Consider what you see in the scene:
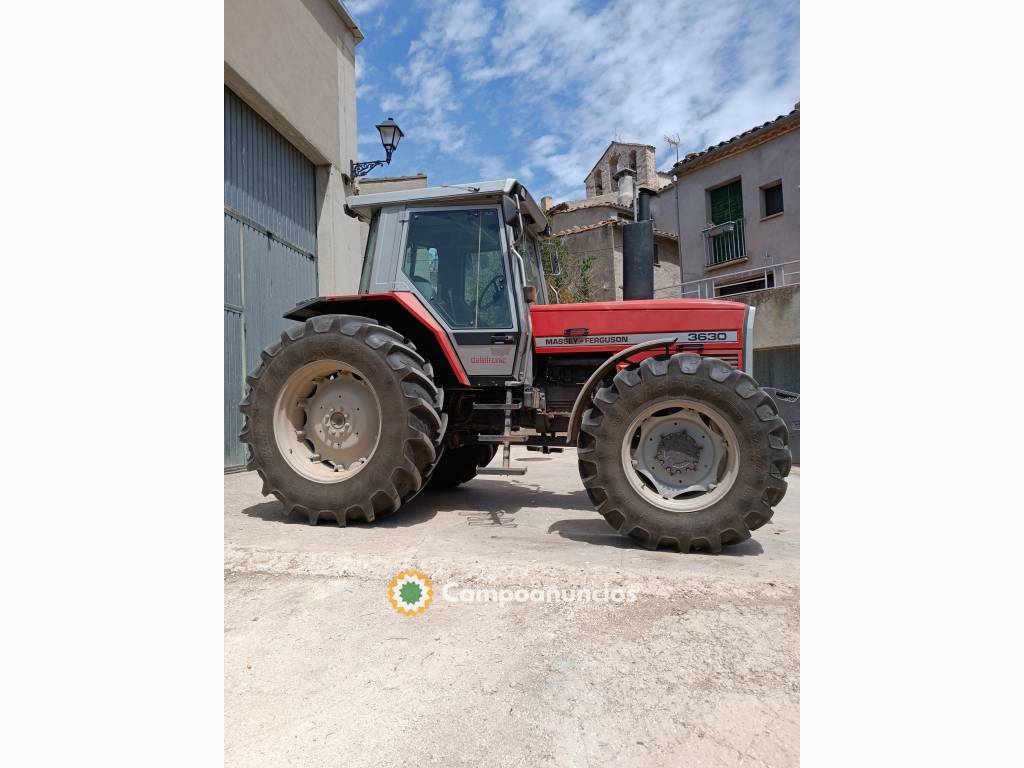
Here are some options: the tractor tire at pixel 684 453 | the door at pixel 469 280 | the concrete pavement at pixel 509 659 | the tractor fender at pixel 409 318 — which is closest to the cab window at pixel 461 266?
the door at pixel 469 280

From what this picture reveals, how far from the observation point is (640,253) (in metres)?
3.29

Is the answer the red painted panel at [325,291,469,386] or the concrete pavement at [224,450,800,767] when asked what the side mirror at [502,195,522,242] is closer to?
the red painted panel at [325,291,469,386]

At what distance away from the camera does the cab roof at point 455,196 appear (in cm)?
322

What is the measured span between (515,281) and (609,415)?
3.52ft

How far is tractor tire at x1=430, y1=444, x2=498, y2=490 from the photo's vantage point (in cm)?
415

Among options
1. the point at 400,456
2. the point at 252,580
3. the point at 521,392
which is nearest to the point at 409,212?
the point at 521,392

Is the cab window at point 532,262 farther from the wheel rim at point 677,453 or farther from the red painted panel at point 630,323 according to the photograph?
the wheel rim at point 677,453

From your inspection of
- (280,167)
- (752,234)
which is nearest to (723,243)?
(752,234)

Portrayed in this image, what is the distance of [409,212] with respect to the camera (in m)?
3.37

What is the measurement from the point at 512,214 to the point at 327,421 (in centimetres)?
168

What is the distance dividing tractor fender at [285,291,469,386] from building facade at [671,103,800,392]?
7.31 ft

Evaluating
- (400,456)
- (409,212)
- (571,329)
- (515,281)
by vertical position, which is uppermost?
(409,212)

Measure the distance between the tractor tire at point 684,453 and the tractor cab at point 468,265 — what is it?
31.1 inches

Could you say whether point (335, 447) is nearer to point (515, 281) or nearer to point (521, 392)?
point (521, 392)
